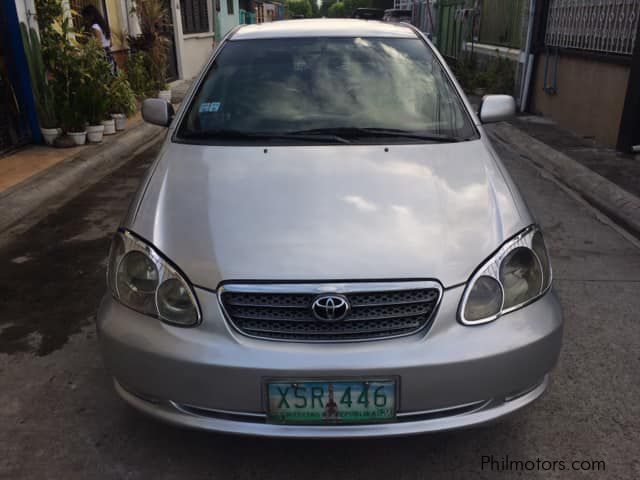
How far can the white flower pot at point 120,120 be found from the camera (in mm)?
8768

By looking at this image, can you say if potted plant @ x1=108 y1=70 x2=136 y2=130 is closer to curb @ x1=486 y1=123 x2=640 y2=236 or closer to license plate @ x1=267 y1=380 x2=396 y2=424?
curb @ x1=486 y1=123 x2=640 y2=236

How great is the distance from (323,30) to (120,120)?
6.09 metres

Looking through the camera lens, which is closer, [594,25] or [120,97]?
[594,25]

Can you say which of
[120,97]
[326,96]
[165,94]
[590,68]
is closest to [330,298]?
[326,96]

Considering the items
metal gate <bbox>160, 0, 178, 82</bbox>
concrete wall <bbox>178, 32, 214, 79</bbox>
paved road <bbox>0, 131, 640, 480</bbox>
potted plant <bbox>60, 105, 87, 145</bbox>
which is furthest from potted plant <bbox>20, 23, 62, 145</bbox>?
concrete wall <bbox>178, 32, 214, 79</bbox>

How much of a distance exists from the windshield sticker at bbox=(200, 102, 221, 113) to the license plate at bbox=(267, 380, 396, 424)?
1.70m

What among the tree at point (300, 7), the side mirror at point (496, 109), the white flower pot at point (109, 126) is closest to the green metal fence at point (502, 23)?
the white flower pot at point (109, 126)

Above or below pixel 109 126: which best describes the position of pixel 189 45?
above

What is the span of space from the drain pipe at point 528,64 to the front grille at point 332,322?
Result: 926 centimetres

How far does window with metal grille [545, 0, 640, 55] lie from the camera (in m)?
7.22

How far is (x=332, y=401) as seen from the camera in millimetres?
1938

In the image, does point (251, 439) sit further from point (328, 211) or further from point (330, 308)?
point (328, 211)

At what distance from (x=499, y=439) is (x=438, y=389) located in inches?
26.1

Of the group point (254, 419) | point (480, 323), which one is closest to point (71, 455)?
point (254, 419)
